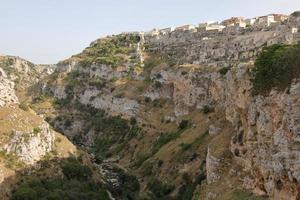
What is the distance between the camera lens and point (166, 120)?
4274 inches

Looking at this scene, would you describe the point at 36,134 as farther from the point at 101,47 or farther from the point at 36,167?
the point at 101,47

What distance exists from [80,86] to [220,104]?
241 ft

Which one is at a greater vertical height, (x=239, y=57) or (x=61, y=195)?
(x=239, y=57)

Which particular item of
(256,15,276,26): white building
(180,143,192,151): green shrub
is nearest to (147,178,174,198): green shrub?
(180,143,192,151): green shrub

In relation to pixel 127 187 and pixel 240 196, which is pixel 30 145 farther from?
pixel 240 196

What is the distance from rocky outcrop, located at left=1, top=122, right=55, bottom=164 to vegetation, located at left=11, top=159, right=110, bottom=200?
4.54 m

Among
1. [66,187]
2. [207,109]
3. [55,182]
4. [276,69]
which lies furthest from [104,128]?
[276,69]

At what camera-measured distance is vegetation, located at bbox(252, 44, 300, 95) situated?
5044cm

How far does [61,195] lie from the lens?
75.6 metres

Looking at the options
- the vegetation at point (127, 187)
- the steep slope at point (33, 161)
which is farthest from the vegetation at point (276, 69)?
the vegetation at point (127, 187)

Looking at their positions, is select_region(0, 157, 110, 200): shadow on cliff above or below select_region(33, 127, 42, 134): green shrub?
below

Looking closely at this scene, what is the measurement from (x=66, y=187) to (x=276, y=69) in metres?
40.7

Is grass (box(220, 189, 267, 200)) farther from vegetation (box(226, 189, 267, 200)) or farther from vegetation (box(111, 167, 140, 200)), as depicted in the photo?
vegetation (box(111, 167, 140, 200))

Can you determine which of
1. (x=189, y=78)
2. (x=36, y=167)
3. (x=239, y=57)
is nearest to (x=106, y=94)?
(x=189, y=78)
